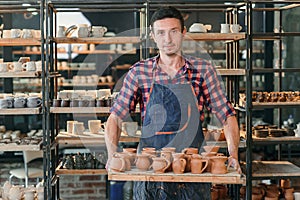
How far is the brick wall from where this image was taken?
7.01 meters

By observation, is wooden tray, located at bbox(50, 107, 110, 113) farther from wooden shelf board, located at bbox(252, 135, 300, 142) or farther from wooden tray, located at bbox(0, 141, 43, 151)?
wooden shelf board, located at bbox(252, 135, 300, 142)

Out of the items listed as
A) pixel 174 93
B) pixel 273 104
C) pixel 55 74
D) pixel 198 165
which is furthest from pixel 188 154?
pixel 55 74

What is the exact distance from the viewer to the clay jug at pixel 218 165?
9.62 ft

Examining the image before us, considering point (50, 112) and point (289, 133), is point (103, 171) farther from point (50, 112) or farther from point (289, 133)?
point (289, 133)

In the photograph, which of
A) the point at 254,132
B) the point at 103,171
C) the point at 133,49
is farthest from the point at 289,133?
the point at 133,49

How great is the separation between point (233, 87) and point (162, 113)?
2498 millimetres

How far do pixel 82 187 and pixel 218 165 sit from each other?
4.33 m

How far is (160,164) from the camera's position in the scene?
2994 mm

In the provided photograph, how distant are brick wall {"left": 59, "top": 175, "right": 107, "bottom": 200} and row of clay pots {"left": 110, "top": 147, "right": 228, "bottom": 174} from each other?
4.04 m

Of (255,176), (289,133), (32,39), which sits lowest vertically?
(255,176)

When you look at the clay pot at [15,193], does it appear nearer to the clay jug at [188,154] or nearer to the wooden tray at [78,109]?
the wooden tray at [78,109]

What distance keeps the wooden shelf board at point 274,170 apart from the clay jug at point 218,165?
234 cm

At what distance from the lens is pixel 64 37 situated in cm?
526

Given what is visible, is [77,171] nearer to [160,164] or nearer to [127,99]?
[127,99]
